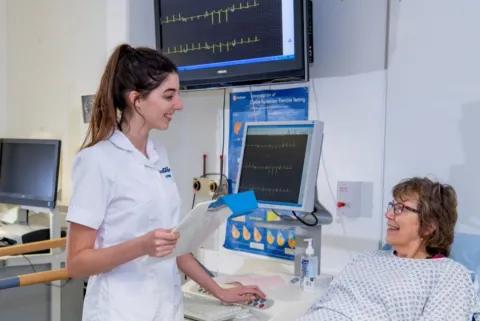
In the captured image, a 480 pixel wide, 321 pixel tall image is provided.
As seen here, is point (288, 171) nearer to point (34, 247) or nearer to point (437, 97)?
point (437, 97)

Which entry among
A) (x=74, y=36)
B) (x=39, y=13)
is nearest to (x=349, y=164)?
(x=74, y=36)

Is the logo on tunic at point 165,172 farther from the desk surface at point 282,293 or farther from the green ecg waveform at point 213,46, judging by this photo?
the green ecg waveform at point 213,46

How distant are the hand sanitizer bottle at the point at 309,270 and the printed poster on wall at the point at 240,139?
36cm

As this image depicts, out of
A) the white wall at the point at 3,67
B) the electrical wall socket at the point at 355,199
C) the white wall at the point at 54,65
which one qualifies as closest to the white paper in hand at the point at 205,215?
the electrical wall socket at the point at 355,199

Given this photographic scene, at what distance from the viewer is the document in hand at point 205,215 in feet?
3.67

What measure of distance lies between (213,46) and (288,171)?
2.55 feet

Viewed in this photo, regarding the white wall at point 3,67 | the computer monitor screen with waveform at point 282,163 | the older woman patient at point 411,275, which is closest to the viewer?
the older woman patient at point 411,275

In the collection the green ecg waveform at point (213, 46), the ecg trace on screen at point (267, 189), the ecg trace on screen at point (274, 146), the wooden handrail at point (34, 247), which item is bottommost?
the wooden handrail at point (34, 247)

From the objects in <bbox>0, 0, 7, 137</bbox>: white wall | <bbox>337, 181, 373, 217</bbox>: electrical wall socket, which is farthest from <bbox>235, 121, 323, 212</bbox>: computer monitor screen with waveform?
<bbox>0, 0, 7, 137</bbox>: white wall

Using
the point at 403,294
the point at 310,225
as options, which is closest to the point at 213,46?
the point at 310,225

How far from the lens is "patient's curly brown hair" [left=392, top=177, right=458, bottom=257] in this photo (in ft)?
4.87

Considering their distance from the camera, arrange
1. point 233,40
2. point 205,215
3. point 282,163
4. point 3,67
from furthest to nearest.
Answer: point 3,67 < point 233,40 < point 282,163 < point 205,215

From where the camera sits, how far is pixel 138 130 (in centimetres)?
129

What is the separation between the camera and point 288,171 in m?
1.78
